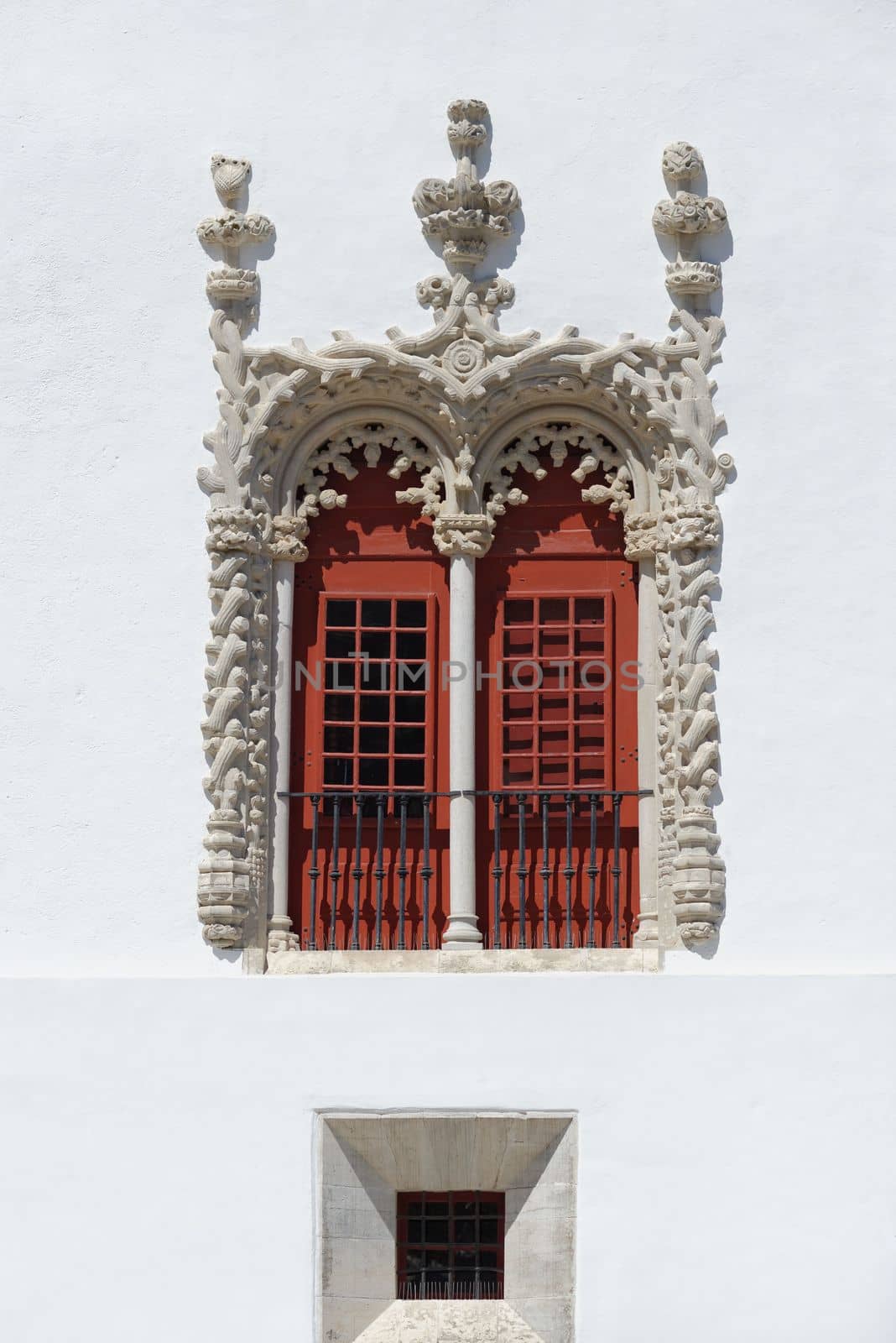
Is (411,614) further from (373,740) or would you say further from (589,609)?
(589,609)

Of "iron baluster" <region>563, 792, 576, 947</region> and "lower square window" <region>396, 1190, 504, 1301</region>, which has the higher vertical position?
"iron baluster" <region>563, 792, 576, 947</region>

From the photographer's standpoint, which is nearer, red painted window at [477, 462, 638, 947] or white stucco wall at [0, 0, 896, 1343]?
white stucco wall at [0, 0, 896, 1343]

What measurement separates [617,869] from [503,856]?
47cm

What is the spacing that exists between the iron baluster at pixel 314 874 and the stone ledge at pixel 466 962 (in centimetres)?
14

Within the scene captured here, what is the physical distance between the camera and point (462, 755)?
9.94m

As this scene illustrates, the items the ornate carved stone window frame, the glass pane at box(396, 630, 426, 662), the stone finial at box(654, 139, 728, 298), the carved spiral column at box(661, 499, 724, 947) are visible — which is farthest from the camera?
the glass pane at box(396, 630, 426, 662)

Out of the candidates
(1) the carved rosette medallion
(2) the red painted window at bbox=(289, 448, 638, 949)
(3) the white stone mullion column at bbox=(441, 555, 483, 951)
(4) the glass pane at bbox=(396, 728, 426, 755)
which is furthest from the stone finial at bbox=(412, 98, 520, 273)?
(4) the glass pane at bbox=(396, 728, 426, 755)

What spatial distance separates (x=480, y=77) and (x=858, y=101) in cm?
151

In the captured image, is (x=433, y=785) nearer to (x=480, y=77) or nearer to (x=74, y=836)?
(x=74, y=836)

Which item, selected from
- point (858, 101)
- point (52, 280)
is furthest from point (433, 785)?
point (858, 101)

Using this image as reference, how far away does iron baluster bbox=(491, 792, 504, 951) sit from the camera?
9891 mm

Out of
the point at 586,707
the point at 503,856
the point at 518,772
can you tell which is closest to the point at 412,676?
the point at 518,772

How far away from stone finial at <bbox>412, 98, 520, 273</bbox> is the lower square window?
A: 363 cm

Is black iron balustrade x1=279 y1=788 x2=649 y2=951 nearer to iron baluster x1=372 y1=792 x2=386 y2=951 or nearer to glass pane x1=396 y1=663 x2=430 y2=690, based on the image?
iron baluster x1=372 y1=792 x2=386 y2=951
